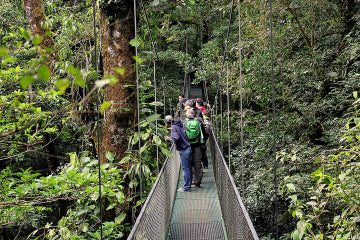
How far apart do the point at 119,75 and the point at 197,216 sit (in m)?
1.36

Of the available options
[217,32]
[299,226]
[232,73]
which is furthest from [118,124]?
[217,32]

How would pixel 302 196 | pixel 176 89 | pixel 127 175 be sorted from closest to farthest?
pixel 127 175
pixel 302 196
pixel 176 89

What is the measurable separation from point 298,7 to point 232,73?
1.34 metres

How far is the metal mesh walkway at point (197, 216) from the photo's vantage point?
271 cm

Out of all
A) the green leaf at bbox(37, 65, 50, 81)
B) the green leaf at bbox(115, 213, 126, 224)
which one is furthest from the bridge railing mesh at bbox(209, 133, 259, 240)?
the green leaf at bbox(37, 65, 50, 81)

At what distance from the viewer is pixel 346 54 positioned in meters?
3.26

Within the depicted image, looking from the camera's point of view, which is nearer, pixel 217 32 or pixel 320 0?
pixel 320 0

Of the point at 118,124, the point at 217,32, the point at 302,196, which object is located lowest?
the point at 302,196

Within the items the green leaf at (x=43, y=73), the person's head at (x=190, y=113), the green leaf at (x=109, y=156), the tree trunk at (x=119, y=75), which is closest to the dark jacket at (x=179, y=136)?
the person's head at (x=190, y=113)

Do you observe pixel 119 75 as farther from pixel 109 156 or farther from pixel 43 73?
pixel 43 73

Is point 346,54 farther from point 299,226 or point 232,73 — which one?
point 299,226

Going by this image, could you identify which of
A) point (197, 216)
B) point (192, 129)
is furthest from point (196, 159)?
point (197, 216)

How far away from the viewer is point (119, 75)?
2.48 m

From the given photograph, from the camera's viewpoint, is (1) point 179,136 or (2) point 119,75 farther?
(1) point 179,136
